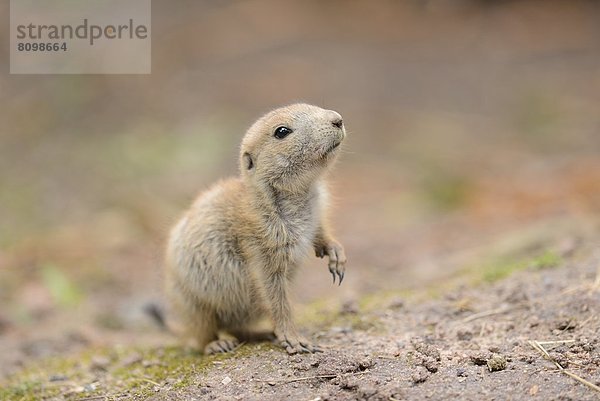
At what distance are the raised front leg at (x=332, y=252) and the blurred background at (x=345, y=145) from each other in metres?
0.83

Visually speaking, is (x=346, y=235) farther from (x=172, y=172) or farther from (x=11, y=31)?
(x=11, y=31)

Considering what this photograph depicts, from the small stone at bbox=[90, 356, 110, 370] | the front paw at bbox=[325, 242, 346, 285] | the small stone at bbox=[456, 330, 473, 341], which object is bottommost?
the small stone at bbox=[90, 356, 110, 370]

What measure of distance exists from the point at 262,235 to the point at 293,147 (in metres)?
0.60

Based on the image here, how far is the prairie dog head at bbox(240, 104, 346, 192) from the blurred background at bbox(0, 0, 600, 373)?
3.65ft

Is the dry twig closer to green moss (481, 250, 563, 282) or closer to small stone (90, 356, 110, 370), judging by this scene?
green moss (481, 250, 563, 282)

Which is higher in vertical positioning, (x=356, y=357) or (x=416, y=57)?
(x=416, y=57)

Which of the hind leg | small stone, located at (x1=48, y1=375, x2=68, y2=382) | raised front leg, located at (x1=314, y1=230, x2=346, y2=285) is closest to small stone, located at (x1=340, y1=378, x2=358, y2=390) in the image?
raised front leg, located at (x1=314, y1=230, x2=346, y2=285)

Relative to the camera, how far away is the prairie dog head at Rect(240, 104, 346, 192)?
482cm

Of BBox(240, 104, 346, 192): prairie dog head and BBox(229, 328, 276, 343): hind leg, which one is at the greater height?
BBox(240, 104, 346, 192): prairie dog head

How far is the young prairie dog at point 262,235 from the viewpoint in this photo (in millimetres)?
4887

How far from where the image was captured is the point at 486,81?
14.3 meters

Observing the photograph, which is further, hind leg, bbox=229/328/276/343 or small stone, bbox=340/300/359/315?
small stone, bbox=340/300/359/315

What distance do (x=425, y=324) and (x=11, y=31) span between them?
36.3 feet

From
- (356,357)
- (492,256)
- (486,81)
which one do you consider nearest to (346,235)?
(492,256)
